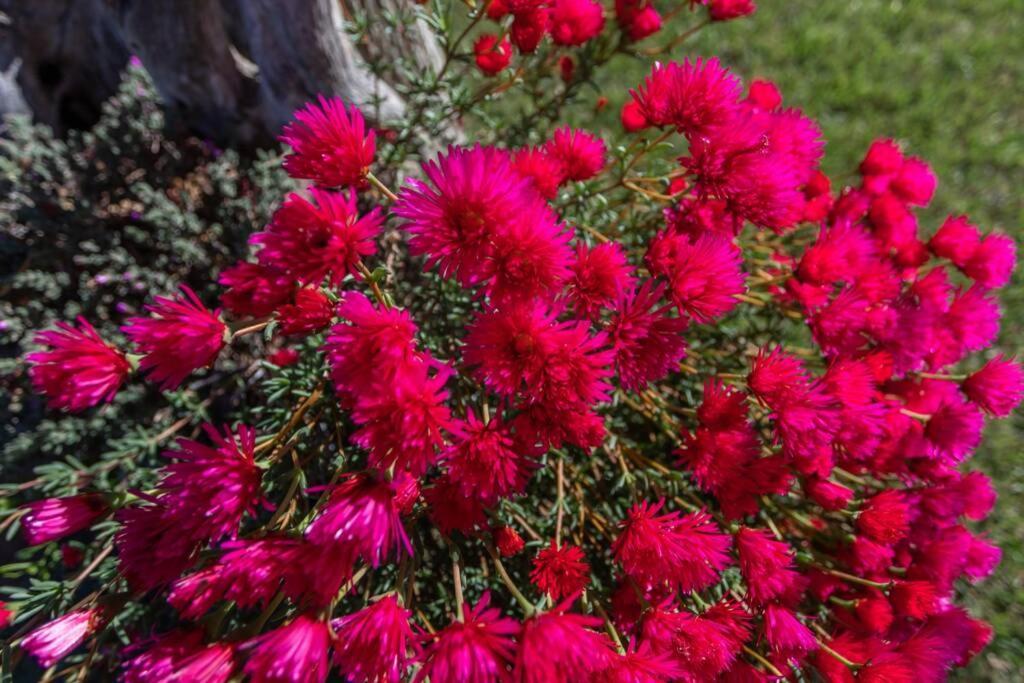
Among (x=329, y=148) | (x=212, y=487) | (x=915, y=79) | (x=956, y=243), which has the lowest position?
(x=956, y=243)

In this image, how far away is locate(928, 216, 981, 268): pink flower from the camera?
1.55 m

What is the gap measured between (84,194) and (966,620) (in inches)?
108

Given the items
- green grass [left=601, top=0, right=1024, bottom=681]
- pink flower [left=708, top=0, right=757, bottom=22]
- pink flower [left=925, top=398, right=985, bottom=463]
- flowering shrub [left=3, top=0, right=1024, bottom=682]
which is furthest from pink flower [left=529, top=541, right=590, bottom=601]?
green grass [left=601, top=0, right=1024, bottom=681]

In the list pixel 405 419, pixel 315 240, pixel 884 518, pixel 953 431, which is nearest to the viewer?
pixel 405 419

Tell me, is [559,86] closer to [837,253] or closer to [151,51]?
[151,51]

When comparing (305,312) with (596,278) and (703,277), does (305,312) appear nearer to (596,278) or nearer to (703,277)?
(596,278)

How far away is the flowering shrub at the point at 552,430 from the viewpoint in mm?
900

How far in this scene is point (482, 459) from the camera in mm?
939

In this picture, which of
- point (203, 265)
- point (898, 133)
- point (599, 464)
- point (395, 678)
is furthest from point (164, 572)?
point (898, 133)

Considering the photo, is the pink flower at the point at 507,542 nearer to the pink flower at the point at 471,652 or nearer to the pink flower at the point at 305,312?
the pink flower at the point at 471,652

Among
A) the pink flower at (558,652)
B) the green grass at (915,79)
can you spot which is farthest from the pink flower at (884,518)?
the green grass at (915,79)

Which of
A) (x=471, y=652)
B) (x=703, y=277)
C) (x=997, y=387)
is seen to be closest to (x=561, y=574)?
(x=471, y=652)

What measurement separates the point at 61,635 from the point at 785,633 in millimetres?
1218

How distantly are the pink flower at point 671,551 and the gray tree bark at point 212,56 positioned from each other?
1318 mm
